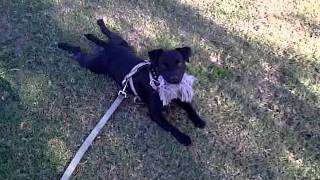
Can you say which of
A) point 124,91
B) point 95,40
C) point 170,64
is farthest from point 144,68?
point 95,40

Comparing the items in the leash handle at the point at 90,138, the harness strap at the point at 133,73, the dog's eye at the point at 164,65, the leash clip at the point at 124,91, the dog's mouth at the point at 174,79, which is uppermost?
the dog's eye at the point at 164,65

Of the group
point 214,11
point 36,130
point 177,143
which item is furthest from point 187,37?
point 36,130

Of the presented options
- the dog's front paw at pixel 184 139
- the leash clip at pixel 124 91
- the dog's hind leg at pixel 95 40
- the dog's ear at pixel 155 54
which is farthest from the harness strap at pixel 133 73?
the dog's hind leg at pixel 95 40

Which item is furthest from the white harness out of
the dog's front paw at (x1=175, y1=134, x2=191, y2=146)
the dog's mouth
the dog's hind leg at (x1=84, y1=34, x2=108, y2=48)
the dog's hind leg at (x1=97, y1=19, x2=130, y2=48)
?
the dog's hind leg at (x1=84, y1=34, x2=108, y2=48)

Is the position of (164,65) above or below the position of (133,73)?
above

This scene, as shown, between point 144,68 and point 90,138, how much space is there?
0.72 m

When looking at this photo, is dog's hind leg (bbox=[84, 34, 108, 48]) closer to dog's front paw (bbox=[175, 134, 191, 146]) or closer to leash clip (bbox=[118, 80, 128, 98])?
leash clip (bbox=[118, 80, 128, 98])

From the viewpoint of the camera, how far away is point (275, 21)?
5.39 m

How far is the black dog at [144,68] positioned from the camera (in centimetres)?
404

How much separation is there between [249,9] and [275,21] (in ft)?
1.04

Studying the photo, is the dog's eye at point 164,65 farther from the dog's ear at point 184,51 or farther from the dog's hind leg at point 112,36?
the dog's hind leg at point 112,36

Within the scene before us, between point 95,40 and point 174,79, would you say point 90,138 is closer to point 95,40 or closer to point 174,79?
point 174,79

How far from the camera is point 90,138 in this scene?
414 centimetres

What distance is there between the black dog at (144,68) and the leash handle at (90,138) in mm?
213
